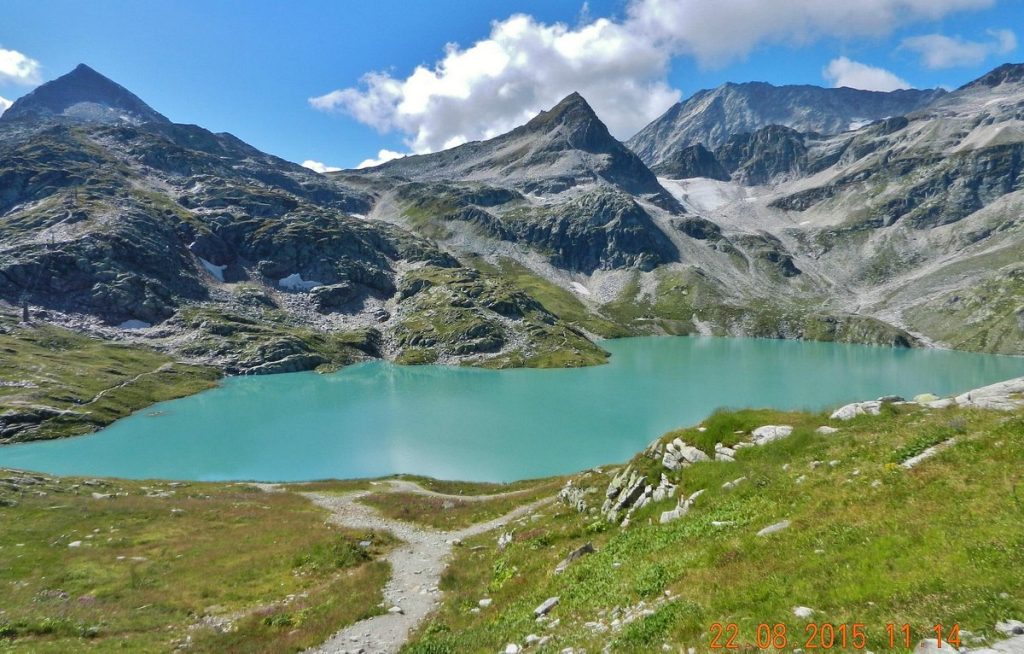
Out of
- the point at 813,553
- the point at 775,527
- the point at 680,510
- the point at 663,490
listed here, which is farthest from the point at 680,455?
the point at 813,553

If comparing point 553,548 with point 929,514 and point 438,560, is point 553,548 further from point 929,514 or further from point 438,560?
point 929,514

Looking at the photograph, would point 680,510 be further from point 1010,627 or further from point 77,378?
point 77,378

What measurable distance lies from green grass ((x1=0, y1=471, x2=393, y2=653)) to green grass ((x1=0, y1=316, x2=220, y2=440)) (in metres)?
88.8

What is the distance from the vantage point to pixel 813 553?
10898mm

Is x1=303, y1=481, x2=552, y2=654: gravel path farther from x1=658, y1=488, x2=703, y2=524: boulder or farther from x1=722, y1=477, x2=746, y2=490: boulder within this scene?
x1=722, y1=477, x2=746, y2=490: boulder

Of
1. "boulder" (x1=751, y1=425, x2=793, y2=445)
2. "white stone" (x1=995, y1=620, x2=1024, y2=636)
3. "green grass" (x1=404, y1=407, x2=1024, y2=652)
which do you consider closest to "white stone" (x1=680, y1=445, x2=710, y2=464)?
"green grass" (x1=404, y1=407, x2=1024, y2=652)

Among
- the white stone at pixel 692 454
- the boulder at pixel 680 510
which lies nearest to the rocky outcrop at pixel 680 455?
the white stone at pixel 692 454

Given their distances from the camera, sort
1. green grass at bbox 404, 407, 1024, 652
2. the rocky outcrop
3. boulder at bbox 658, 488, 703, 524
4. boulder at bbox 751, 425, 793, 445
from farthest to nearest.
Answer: the rocky outcrop < boulder at bbox 751, 425, 793, 445 < boulder at bbox 658, 488, 703, 524 < green grass at bbox 404, 407, 1024, 652

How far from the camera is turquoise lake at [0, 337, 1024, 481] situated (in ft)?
268

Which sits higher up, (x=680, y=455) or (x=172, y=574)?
(x=680, y=455)

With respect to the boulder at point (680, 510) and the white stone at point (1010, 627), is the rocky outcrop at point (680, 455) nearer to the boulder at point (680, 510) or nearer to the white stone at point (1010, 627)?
the boulder at point (680, 510)

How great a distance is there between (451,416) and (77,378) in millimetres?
110414
